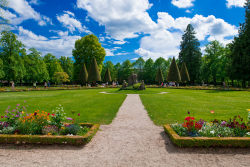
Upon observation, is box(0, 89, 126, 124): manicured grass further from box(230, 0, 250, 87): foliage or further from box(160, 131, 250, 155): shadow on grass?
box(230, 0, 250, 87): foliage

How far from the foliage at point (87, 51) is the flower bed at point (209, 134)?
116 feet

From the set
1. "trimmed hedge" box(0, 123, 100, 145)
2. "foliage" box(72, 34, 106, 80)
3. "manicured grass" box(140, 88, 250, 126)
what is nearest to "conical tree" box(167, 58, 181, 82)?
"foliage" box(72, 34, 106, 80)

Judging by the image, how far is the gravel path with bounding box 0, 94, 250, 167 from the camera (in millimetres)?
3160

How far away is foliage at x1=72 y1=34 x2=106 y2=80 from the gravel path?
35155 mm

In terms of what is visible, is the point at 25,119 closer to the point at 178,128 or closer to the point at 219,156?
the point at 178,128

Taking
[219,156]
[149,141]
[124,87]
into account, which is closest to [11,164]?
[149,141]

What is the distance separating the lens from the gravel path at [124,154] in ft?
10.4

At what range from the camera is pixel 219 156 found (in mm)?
3451

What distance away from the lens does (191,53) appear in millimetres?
40219

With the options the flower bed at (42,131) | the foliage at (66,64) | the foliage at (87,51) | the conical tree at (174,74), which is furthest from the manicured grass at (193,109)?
the foliage at (66,64)

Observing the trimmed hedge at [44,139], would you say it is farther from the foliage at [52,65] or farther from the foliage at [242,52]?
the foliage at [52,65]

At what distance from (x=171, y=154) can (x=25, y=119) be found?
15.2 ft

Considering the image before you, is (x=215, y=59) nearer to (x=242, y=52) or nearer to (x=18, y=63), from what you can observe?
(x=242, y=52)

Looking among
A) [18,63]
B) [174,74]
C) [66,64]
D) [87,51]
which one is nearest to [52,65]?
[66,64]
